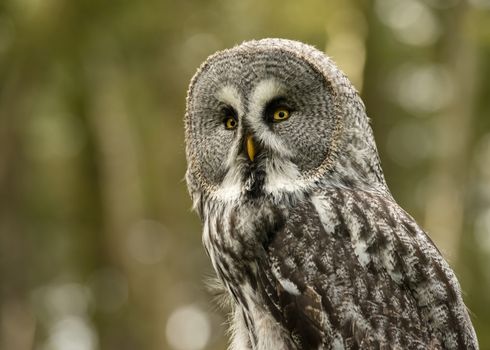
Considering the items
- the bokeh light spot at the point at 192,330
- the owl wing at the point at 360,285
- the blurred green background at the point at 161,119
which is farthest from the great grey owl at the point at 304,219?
the bokeh light spot at the point at 192,330

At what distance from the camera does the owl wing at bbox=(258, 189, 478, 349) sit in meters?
3.54

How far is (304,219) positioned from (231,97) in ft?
2.08

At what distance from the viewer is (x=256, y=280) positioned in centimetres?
376

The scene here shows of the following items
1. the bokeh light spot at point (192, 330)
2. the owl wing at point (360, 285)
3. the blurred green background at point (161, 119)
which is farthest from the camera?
the bokeh light spot at point (192, 330)

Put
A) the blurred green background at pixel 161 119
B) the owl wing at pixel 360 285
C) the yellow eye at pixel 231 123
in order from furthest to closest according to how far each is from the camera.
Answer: the blurred green background at pixel 161 119
the yellow eye at pixel 231 123
the owl wing at pixel 360 285

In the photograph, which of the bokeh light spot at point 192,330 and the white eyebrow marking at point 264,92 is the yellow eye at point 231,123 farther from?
the bokeh light spot at point 192,330

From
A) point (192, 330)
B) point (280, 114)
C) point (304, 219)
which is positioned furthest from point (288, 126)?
point (192, 330)

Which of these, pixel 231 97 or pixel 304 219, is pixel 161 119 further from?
pixel 304 219

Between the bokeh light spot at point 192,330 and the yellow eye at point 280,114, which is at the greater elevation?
the yellow eye at point 280,114

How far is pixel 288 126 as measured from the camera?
3.89m

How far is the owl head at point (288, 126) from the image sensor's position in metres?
3.88

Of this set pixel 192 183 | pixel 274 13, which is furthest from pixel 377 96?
pixel 192 183

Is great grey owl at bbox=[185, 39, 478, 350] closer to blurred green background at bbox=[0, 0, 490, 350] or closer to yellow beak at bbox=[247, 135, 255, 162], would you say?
yellow beak at bbox=[247, 135, 255, 162]

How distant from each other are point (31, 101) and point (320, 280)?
24.3ft
